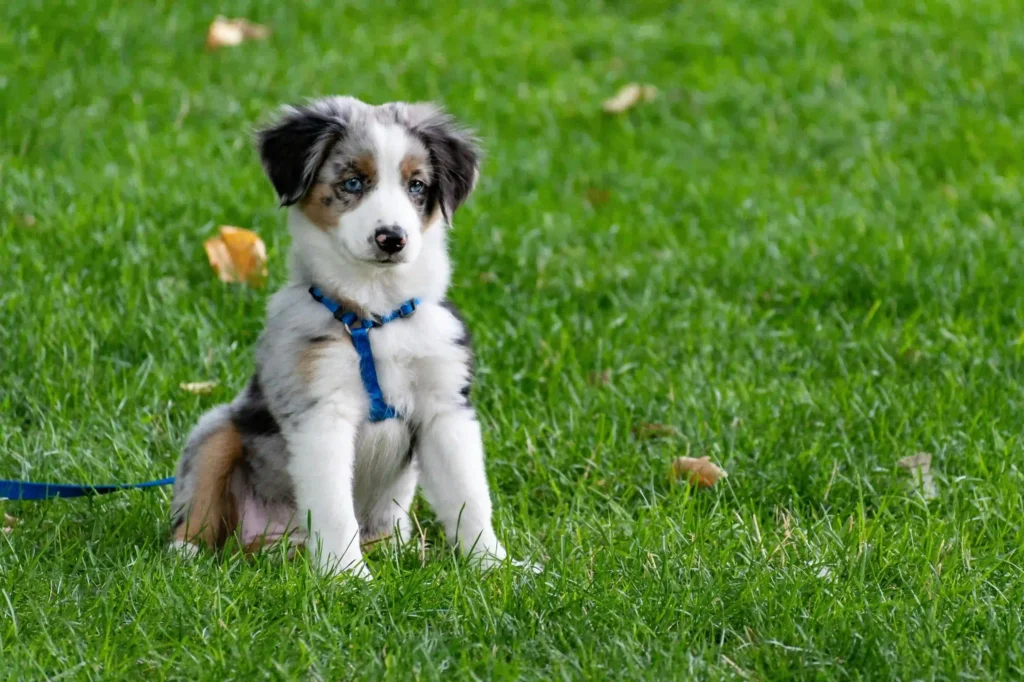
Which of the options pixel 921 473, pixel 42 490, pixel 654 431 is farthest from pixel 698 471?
pixel 42 490

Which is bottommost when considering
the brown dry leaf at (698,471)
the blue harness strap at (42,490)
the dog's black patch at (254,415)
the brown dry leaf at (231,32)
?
the brown dry leaf at (698,471)

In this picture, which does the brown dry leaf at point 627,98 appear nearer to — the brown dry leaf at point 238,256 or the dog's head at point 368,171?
the brown dry leaf at point 238,256

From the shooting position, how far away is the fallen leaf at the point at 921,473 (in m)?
4.16

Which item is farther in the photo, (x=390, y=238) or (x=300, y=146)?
(x=300, y=146)

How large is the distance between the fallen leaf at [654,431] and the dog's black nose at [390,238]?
1565mm

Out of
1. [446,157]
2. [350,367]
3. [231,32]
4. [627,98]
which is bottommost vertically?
[627,98]

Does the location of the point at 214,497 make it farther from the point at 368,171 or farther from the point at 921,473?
the point at 921,473

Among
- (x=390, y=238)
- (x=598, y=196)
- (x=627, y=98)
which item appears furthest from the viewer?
(x=627, y=98)

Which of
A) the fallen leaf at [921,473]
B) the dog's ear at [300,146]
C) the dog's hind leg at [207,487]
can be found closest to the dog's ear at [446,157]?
the dog's ear at [300,146]

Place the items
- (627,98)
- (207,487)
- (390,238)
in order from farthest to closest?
(627,98) < (207,487) < (390,238)

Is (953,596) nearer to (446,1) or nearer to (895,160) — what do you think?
(895,160)

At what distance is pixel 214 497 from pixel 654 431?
1671mm

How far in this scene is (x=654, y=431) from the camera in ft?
15.3

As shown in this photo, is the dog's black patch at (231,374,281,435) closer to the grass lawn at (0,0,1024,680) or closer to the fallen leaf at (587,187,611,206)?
the grass lawn at (0,0,1024,680)
